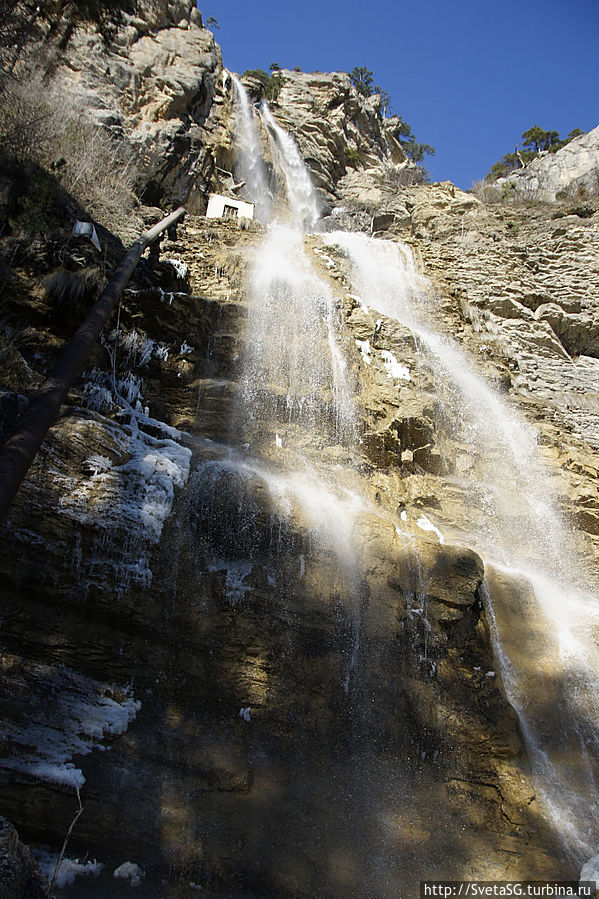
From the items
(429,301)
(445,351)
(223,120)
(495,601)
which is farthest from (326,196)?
(495,601)

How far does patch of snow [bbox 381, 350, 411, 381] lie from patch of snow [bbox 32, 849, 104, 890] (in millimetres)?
9681

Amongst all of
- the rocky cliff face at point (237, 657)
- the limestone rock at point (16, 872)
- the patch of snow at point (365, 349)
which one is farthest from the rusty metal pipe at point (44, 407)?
the patch of snow at point (365, 349)

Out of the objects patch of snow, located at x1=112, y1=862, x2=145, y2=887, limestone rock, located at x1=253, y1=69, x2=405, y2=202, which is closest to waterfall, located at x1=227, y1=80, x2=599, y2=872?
patch of snow, located at x1=112, y1=862, x2=145, y2=887

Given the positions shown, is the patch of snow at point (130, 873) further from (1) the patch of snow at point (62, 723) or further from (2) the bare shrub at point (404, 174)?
(2) the bare shrub at point (404, 174)

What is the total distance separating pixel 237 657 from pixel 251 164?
2590 cm

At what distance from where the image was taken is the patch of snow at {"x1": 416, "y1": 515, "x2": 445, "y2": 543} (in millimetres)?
9586

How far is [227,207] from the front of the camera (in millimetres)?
21547

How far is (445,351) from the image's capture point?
48.1 ft

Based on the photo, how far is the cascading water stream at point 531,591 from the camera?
680 centimetres

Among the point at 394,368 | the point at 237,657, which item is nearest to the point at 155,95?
the point at 394,368

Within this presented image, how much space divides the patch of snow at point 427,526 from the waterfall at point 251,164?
19842 mm

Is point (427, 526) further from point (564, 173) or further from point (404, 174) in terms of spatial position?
point (404, 174)

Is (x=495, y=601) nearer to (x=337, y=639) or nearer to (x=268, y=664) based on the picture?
(x=337, y=639)

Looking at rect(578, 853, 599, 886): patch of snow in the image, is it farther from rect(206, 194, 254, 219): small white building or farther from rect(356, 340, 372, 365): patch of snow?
rect(206, 194, 254, 219): small white building
